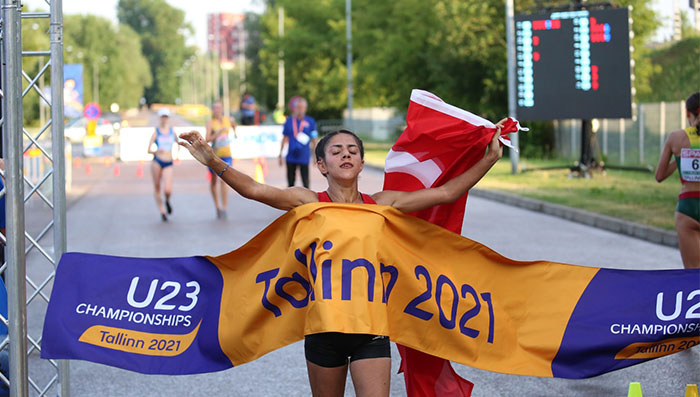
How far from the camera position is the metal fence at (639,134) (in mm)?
27438

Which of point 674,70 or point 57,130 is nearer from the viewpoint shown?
point 57,130

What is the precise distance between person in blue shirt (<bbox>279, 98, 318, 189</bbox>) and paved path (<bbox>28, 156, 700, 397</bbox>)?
0.97 m

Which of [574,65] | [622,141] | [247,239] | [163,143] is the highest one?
[574,65]

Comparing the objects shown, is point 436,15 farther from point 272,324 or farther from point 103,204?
point 272,324

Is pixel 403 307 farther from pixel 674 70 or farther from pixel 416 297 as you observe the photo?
pixel 674 70

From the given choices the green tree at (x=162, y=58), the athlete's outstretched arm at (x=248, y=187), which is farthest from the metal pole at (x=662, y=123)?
the green tree at (x=162, y=58)

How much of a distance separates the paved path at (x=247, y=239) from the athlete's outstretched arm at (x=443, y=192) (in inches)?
76.4

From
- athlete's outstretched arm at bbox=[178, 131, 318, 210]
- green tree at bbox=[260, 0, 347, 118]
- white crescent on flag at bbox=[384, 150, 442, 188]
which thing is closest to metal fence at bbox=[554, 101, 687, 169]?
white crescent on flag at bbox=[384, 150, 442, 188]

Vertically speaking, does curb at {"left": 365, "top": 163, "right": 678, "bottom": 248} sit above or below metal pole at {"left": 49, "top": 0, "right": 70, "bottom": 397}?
below

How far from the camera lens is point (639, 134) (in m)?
29.2

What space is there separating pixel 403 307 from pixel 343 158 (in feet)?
2.51

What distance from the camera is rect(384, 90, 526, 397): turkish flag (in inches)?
199

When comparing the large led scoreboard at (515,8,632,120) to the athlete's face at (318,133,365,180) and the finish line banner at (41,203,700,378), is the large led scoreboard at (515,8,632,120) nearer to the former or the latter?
the finish line banner at (41,203,700,378)

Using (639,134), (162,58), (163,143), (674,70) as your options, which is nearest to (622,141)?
(639,134)
